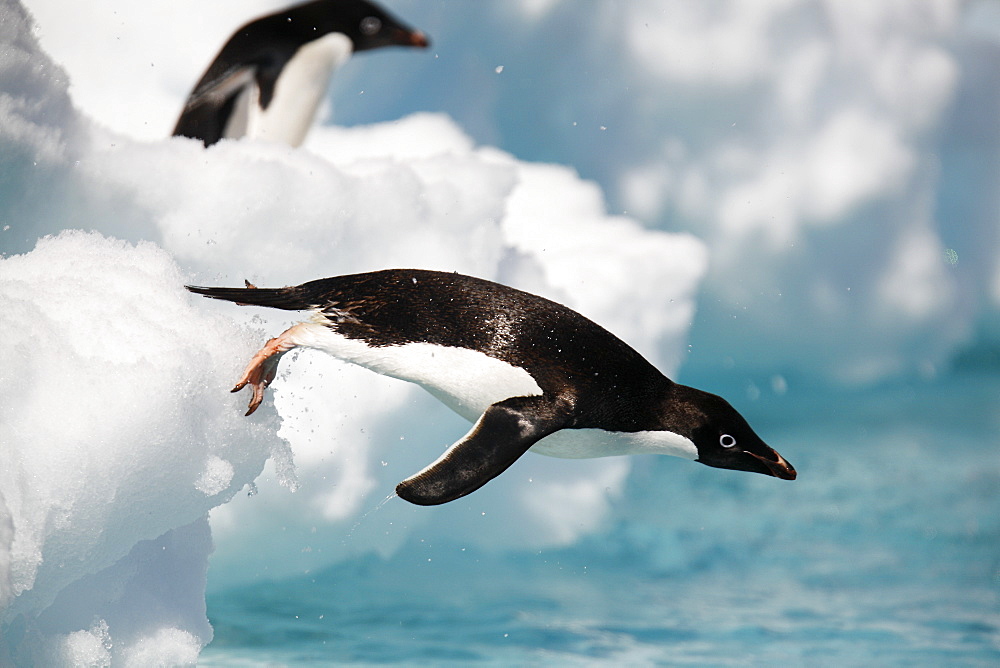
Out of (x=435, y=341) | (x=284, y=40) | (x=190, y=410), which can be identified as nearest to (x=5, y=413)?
(x=190, y=410)

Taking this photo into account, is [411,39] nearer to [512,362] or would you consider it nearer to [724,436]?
Answer: [512,362]

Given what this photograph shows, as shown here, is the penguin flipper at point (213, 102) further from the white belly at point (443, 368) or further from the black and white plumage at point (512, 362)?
the white belly at point (443, 368)

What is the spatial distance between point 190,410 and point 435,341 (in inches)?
33.9

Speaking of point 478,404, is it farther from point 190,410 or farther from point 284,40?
point 284,40

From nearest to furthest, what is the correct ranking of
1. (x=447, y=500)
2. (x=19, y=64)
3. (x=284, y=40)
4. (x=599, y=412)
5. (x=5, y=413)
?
(x=447, y=500), (x=599, y=412), (x=5, y=413), (x=284, y=40), (x=19, y=64)

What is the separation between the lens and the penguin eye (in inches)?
155

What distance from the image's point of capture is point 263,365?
273cm

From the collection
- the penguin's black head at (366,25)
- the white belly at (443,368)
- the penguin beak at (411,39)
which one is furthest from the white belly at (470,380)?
the penguin's black head at (366,25)

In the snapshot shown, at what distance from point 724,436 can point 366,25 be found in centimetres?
249

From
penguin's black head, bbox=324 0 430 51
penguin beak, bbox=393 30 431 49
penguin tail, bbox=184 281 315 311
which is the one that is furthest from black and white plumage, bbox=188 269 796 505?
penguin's black head, bbox=324 0 430 51

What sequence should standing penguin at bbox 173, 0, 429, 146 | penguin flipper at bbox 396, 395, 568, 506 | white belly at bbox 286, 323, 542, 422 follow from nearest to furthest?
penguin flipper at bbox 396, 395, 568, 506 → white belly at bbox 286, 323, 542, 422 → standing penguin at bbox 173, 0, 429, 146

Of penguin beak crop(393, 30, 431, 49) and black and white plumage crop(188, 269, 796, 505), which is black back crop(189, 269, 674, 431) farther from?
penguin beak crop(393, 30, 431, 49)

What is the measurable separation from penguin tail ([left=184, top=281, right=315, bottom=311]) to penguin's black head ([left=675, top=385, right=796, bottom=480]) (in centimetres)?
120

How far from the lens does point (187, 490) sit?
114 inches
